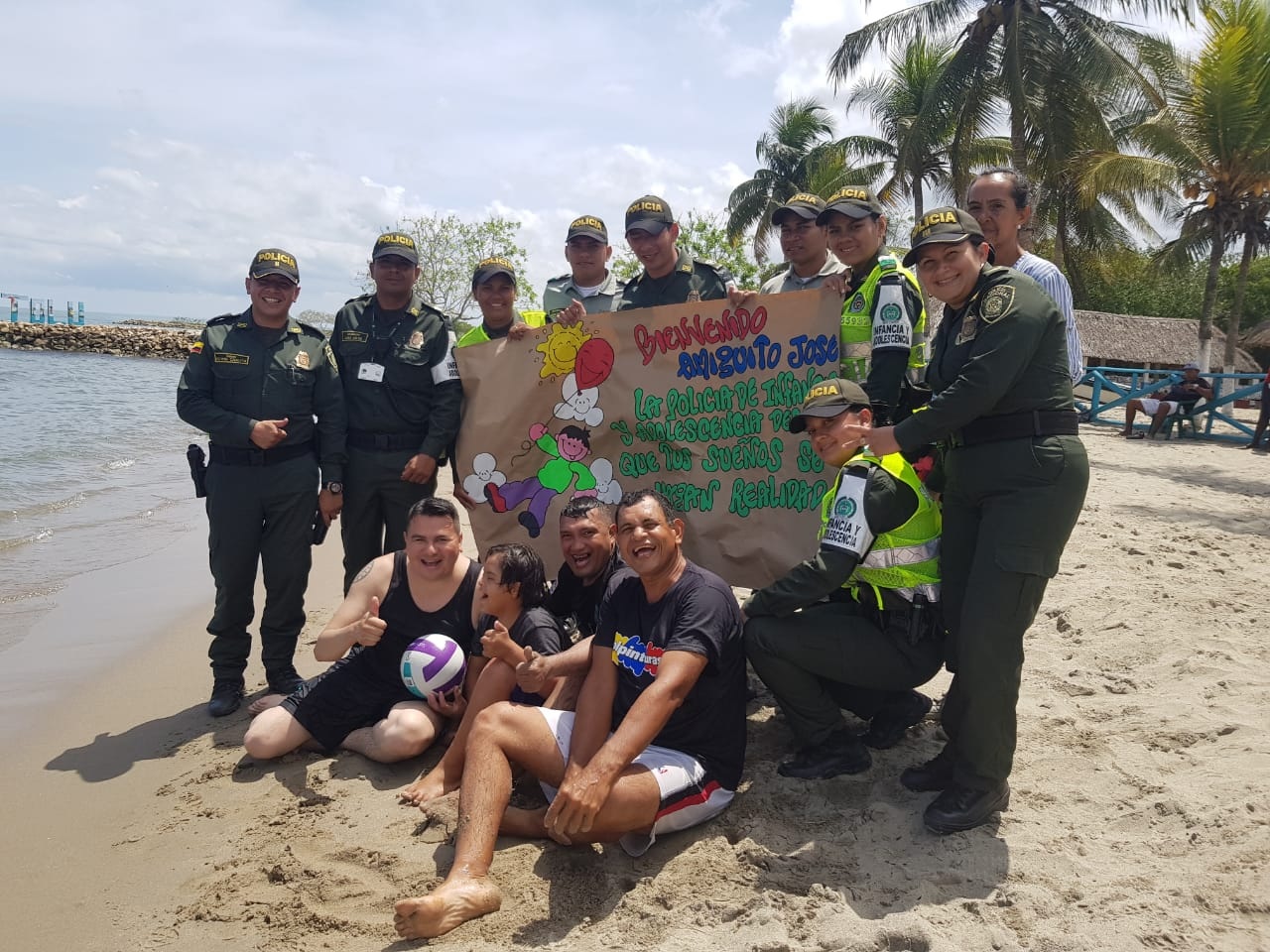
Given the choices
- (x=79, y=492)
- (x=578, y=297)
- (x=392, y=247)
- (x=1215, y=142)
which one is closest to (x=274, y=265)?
(x=392, y=247)

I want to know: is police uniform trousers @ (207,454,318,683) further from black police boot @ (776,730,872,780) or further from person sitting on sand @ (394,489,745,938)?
black police boot @ (776,730,872,780)

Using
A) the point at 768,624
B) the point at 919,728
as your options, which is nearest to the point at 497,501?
the point at 768,624

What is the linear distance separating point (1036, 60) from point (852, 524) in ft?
69.1

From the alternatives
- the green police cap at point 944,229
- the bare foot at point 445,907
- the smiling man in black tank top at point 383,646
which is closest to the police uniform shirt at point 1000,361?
the green police cap at point 944,229

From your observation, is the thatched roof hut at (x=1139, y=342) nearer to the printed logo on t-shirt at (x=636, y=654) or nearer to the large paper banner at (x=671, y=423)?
the large paper banner at (x=671, y=423)

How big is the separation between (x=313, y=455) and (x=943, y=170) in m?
28.6

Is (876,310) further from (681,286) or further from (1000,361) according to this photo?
(681,286)

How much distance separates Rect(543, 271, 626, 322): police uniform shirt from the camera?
6.07 m

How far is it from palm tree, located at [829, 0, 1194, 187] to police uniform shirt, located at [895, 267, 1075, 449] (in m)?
19.7

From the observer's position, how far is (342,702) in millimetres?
4523

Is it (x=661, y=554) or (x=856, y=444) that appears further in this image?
(x=856, y=444)

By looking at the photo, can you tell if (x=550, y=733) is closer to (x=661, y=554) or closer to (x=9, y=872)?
(x=661, y=554)

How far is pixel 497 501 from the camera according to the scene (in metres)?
5.85

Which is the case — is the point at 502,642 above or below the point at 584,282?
below
